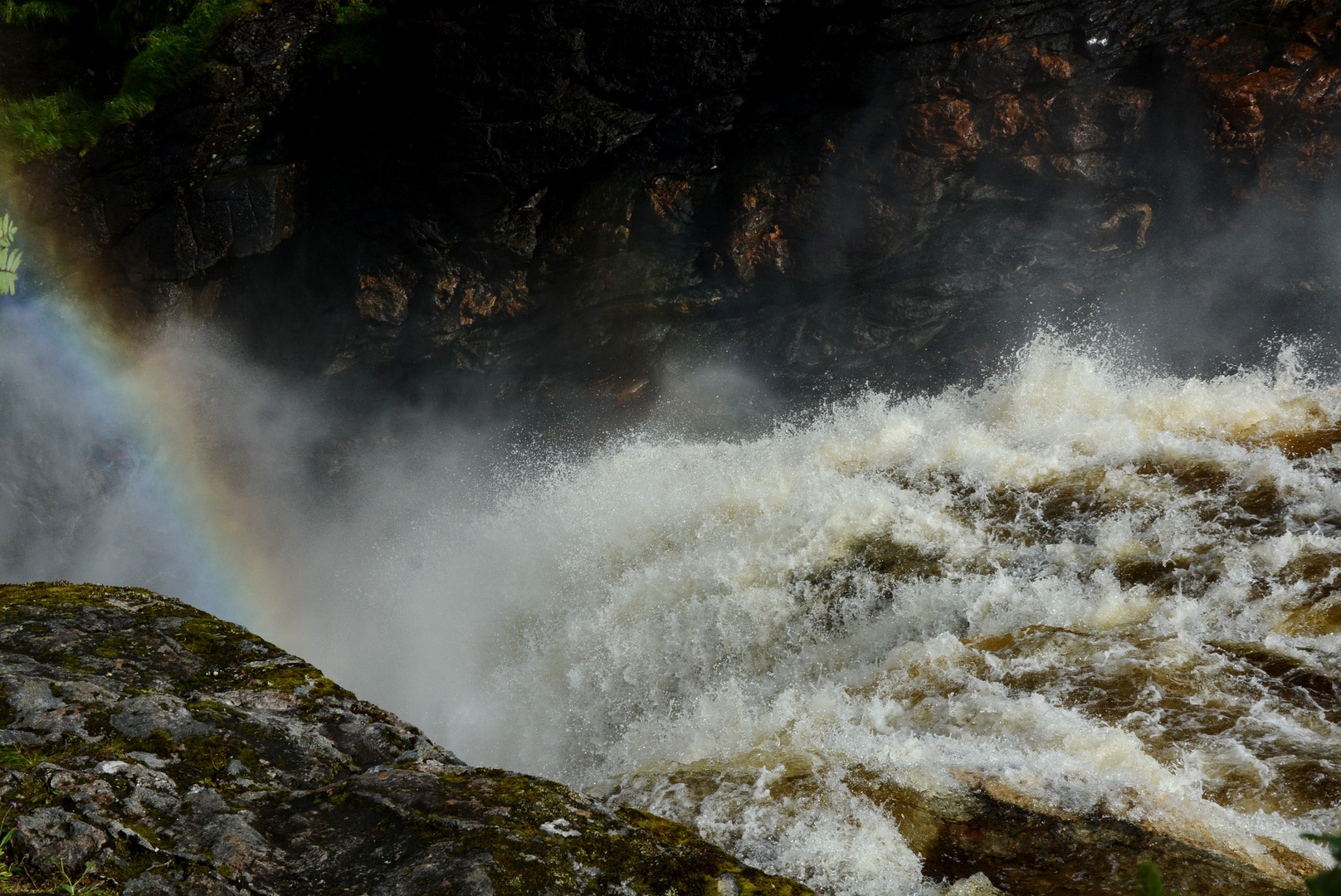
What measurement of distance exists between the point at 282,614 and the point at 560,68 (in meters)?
10.0

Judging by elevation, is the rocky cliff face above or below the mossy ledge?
above

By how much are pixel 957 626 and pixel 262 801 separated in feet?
13.7

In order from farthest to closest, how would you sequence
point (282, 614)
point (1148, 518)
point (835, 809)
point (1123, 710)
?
point (282, 614), point (1148, 518), point (1123, 710), point (835, 809)

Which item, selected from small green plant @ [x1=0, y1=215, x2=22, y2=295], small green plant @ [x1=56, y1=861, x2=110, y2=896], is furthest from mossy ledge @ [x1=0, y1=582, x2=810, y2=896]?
small green plant @ [x1=0, y1=215, x2=22, y2=295]

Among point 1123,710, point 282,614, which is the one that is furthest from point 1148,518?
point 282,614

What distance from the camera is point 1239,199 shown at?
28.7ft

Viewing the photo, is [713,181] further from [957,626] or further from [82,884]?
[82,884]

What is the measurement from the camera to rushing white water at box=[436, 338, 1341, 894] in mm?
2955

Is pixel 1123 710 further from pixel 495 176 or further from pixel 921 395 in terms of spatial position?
pixel 495 176

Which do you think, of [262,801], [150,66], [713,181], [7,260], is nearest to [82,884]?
[262,801]

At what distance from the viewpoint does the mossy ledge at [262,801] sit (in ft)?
5.68

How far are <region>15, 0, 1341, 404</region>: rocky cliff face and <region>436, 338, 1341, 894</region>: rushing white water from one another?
1.60m

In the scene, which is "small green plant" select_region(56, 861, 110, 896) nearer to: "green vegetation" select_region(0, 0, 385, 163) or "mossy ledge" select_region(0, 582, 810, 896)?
"mossy ledge" select_region(0, 582, 810, 896)

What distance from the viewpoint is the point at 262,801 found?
2023mm
